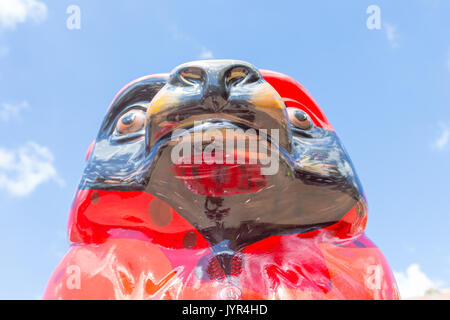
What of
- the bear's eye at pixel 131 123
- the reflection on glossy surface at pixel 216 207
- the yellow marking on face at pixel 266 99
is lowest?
the reflection on glossy surface at pixel 216 207

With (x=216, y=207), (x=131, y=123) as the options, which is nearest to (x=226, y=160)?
(x=216, y=207)

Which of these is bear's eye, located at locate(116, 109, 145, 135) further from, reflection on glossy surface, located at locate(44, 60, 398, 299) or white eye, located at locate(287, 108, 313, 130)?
white eye, located at locate(287, 108, 313, 130)

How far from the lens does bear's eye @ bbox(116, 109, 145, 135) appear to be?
5.49ft

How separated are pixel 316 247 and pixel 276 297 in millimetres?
275

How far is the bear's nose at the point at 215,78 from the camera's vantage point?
138 centimetres

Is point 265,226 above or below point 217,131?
below

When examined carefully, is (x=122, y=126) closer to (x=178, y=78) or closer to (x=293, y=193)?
(x=178, y=78)

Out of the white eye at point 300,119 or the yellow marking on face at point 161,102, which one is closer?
the yellow marking on face at point 161,102

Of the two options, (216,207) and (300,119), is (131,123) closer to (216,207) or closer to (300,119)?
(216,207)

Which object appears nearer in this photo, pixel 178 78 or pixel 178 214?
pixel 178 78

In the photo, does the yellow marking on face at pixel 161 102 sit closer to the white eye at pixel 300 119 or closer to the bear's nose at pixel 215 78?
the bear's nose at pixel 215 78

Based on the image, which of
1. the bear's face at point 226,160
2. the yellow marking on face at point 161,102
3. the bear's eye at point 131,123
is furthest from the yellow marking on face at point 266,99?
the bear's eye at point 131,123
